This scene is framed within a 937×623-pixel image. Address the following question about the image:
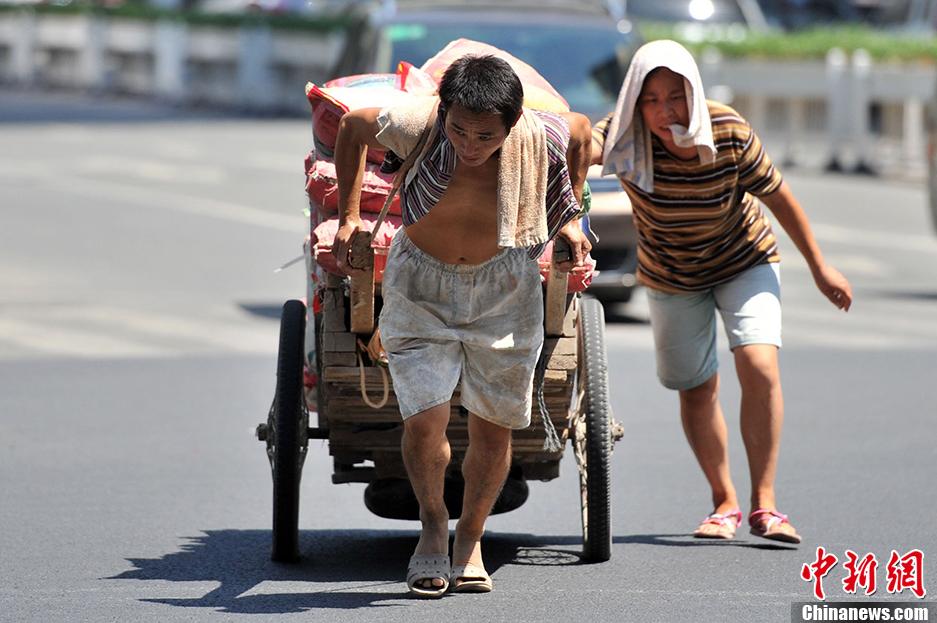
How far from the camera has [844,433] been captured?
9.80 m

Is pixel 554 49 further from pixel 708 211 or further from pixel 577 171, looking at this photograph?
pixel 577 171

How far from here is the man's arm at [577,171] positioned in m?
6.05

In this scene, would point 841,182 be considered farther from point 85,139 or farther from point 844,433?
point 844,433

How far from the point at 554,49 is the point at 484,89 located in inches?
311

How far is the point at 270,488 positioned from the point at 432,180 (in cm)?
282

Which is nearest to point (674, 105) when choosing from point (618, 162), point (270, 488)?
point (618, 162)

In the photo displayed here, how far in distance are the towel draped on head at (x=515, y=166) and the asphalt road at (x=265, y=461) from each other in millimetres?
1107

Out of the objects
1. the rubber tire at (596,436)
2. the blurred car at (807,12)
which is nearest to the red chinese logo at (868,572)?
the rubber tire at (596,436)

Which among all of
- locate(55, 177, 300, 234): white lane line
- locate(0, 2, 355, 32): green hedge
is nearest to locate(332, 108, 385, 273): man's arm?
locate(55, 177, 300, 234): white lane line

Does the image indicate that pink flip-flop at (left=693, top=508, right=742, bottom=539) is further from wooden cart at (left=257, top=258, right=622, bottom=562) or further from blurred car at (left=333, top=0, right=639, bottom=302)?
blurred car at (left=333, top=0, right=639, bottom=302)

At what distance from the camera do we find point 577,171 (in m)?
6.14

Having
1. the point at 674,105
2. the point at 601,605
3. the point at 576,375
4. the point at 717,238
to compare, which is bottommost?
the point at 601,605

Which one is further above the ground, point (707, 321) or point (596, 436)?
point (707, 321)

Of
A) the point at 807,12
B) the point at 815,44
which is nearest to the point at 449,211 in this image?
the point at 815,44
